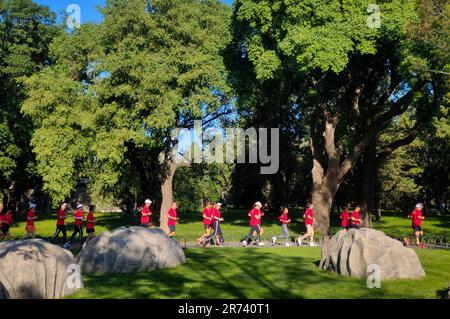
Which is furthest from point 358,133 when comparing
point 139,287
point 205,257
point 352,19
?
point 139,287

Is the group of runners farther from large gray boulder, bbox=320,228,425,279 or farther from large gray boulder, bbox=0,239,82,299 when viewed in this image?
large gray boulder, bbox=0,239,82,299

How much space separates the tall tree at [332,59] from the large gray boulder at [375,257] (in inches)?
524

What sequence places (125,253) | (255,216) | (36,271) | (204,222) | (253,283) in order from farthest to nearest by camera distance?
(204,222) < (255,216) < (125,253) < (253,283) < (36,271)

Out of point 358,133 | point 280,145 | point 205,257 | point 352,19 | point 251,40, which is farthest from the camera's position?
point 280,145

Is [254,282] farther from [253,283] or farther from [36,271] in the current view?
[36,271]

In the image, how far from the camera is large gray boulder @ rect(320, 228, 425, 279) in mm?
13750

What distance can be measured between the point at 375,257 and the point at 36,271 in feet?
Answer: 28.7

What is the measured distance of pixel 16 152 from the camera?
4219 cm

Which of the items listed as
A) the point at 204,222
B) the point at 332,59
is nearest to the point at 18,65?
the point at 204,222

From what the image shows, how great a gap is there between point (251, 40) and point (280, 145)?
78.6ft

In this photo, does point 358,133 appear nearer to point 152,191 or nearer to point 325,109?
point 325,109

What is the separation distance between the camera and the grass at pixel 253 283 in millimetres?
11883

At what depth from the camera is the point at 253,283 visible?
527 inches

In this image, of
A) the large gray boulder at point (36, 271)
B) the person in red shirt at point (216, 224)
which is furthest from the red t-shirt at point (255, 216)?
the large gray boulder at point (36, 271)
